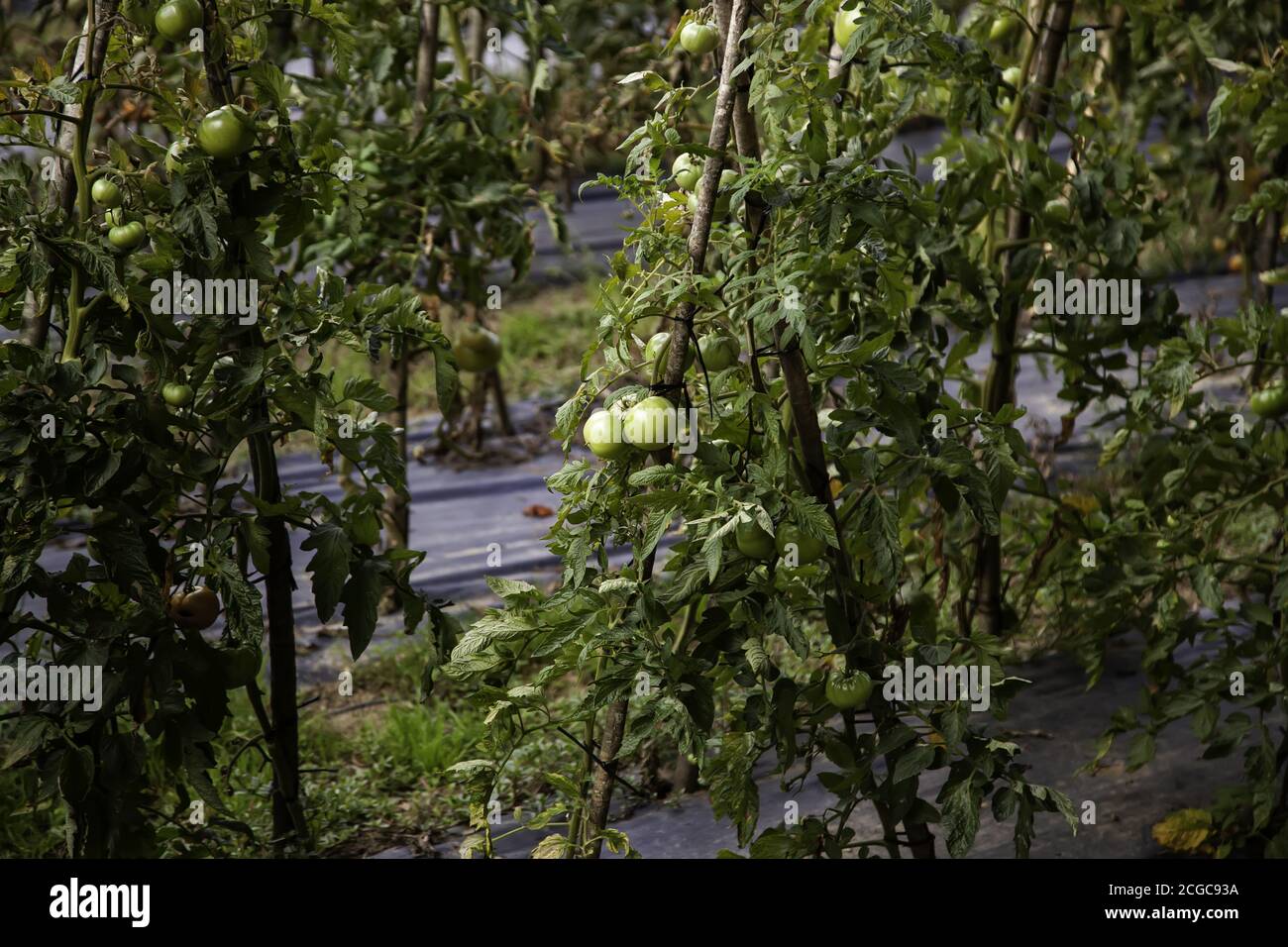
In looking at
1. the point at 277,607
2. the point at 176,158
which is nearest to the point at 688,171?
the point at 176,158

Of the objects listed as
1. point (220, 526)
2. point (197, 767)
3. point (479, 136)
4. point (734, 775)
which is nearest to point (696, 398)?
point (734, 775)

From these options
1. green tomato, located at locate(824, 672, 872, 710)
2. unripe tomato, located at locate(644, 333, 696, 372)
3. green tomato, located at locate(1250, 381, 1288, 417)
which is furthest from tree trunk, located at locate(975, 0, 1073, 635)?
unripe tomato, located at locate(644, 333, 696, 372)

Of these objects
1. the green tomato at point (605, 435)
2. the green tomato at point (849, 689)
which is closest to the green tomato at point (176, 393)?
the green tomato at point (605, 435)

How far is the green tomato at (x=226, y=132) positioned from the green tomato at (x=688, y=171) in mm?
521

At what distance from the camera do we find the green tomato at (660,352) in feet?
5.02

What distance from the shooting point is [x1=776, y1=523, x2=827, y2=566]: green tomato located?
5.00ft

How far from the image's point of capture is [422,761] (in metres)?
2.49

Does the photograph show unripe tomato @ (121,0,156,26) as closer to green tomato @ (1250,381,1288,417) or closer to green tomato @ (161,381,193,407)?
green tomato @ (161,381,193,407)

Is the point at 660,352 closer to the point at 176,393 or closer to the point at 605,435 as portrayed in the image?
the point at 605,435

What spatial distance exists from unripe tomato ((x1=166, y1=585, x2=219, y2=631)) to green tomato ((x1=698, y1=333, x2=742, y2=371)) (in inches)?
29.2

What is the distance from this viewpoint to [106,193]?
1.69 m

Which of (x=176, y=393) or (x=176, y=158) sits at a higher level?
(x=176, y=158)

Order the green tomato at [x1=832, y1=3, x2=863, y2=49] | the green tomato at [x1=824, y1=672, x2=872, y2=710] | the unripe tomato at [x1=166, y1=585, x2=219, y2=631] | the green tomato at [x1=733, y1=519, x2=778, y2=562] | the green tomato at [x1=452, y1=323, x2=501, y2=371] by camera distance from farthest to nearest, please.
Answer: the green tomato at [x1=452, y1=323, x2=501, y2=371], the green tomato at [x1=832, y1=3, x2=863, y2=49], the unripe tomato at [x1=166, y1=585, x2=219, y2=631], the green tomato at [x1=824, y1=672, x2=872, y2=710], the green tomato at [x1=733, y1=519, x2=778, y2=562]

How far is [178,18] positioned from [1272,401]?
1642 millimetres
